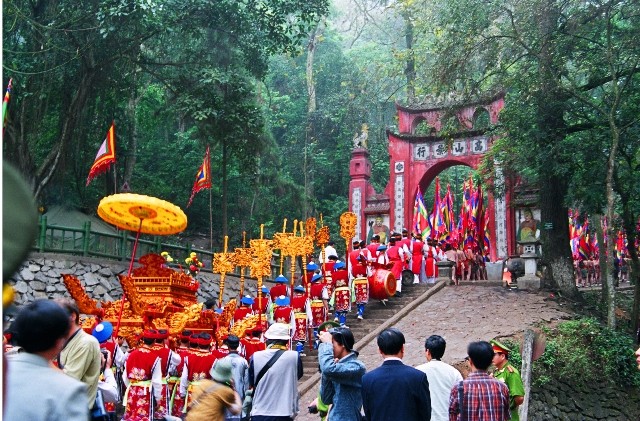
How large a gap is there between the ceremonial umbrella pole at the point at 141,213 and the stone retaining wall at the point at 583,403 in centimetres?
607

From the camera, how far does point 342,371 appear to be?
5188 mm

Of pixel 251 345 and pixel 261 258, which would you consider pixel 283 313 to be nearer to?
pixel 261 258

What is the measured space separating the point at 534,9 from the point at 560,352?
268 inches

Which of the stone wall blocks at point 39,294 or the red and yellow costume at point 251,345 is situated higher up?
the stone wall blocks at point 39,294

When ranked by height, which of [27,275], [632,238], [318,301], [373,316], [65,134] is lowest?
[373,316]

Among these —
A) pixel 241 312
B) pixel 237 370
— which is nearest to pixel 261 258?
pixel 241 312

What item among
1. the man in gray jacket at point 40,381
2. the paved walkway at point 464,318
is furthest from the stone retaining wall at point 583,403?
the man in gray jacket at point 40,381

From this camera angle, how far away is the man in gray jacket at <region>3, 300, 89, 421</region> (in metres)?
2.21

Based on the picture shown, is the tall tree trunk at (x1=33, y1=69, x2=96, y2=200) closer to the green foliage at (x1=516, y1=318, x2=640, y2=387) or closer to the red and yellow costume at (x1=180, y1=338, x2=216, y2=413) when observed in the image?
the red and yellow costume at (x1=180, y1=338, x2=216, y2=413)

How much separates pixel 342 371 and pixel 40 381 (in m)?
3.13

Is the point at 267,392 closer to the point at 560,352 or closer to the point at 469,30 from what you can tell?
the point at 560,352

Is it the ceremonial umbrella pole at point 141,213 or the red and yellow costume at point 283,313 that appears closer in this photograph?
the ceremonial umbrella pole at point 141,213

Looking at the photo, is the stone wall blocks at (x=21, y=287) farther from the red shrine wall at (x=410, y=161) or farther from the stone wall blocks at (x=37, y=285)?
the red shrine wall at (x=410, y=161)

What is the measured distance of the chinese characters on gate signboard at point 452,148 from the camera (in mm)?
22250
